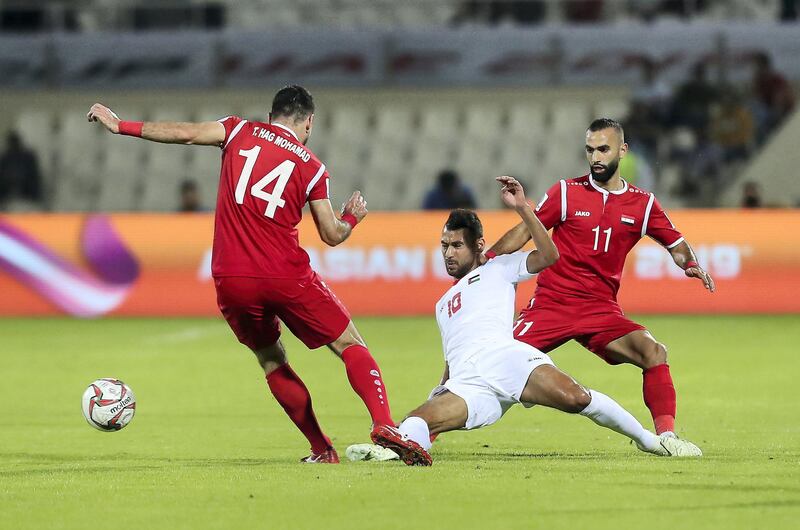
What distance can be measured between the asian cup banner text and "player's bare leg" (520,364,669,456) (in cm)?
950

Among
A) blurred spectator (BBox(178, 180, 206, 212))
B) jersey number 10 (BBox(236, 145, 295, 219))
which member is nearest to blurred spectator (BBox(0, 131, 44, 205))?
blurred spectator (BBox(178, 180, 206, 212))

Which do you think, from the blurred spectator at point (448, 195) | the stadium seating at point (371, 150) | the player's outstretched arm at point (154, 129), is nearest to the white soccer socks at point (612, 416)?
the player's outstretched arm at point (154, 129)

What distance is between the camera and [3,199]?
834 inches

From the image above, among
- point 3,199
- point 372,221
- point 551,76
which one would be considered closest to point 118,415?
point 372,221

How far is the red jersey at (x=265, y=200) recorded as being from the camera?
750 centimetres

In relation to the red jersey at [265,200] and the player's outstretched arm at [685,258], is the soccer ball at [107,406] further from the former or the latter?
the player's outstretched arm at [685,258]

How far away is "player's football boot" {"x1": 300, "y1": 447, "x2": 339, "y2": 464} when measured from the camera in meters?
7.56

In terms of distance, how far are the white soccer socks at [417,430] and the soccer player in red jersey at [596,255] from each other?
137 cm

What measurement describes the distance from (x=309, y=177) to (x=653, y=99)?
1476 centimetres

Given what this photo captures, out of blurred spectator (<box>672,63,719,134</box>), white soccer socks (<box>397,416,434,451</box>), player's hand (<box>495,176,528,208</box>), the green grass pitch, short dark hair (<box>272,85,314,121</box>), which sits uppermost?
blurred spectator (<box>672,63,719,134</box>)

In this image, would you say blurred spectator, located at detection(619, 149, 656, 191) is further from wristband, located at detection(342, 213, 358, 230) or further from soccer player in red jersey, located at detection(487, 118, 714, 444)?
wristband, located at detection(342, 213, 358, 230)

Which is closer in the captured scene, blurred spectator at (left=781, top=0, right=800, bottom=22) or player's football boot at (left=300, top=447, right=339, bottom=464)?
player's football boot at (left=300, top=447, right=339, bottom=464)

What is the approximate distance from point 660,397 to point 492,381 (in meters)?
1.22

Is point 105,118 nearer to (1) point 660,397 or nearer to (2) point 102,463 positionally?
(2) point 102,463
